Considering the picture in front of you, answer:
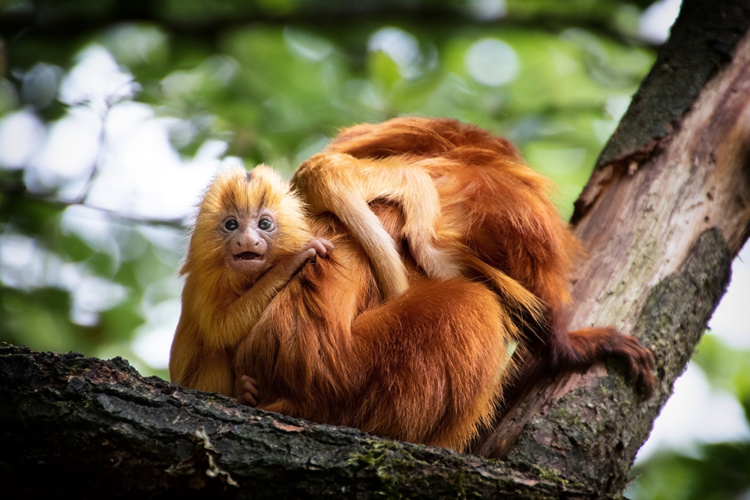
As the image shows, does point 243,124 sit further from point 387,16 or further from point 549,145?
point 549,145

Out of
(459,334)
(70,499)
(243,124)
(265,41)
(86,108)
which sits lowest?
(70,499)

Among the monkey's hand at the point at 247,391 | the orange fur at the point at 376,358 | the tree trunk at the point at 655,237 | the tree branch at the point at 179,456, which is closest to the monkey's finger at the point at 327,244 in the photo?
the orange fur at the point at 376,358

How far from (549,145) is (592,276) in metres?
3.53

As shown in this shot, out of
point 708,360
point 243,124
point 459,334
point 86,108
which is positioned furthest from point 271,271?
point 708,360

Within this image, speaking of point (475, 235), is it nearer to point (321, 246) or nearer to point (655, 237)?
point (321, 246)

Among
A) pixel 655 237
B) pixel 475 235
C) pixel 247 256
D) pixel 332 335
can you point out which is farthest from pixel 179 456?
pixel 655 237

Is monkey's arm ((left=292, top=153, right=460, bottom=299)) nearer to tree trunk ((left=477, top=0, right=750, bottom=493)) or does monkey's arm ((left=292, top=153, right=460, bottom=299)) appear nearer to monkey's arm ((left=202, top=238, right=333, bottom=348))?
monkey's arm ((left=202, top=238, right=333, bottom=348))

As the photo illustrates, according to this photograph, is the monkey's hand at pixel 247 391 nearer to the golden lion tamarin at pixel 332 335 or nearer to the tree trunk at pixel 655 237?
the golden lion tamarin at pixel 332 335

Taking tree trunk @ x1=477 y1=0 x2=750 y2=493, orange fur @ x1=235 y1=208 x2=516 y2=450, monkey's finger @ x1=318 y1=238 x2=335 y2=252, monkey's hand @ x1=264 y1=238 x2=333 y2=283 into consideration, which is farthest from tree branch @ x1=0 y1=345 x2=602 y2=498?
monkey's finger @ x1=318 y1=238 x2=335 y2=252

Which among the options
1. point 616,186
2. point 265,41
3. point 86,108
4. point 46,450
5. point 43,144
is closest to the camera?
point 46,450

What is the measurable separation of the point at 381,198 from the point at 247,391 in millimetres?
1161

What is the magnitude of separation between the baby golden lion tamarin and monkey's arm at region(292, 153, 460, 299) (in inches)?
6.3

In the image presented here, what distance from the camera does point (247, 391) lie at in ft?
10.2

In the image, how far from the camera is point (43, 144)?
6.16 meters
